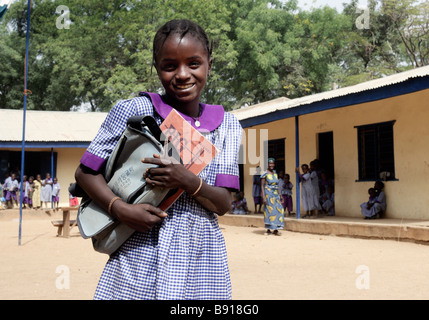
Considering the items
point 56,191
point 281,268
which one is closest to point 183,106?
point 281,268

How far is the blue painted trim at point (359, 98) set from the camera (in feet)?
26.8

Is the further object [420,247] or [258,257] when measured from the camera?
[420,247]

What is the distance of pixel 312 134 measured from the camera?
1256 centimetres

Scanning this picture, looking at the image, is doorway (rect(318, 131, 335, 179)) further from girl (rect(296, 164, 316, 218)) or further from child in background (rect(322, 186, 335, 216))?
girl (rect(296, 164, 316, 218))

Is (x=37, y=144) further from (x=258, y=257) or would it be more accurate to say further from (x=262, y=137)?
(x=258, y=257)

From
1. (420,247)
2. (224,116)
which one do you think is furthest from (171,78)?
(420,247)

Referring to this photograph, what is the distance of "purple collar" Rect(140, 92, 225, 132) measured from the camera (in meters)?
1.50

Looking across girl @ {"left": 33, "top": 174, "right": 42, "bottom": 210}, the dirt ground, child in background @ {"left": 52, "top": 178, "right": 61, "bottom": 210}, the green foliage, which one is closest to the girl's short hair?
the dirt ground

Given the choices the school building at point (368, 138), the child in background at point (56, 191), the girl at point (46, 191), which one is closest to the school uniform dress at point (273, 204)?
the school building at point (368, 138)

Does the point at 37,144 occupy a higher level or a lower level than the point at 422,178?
higher

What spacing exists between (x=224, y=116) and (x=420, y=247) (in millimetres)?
6932

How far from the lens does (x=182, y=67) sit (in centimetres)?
150

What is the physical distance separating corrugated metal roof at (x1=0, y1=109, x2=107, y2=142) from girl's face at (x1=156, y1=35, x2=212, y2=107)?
17.7 metres

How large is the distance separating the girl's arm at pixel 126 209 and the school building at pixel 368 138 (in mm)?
7579
